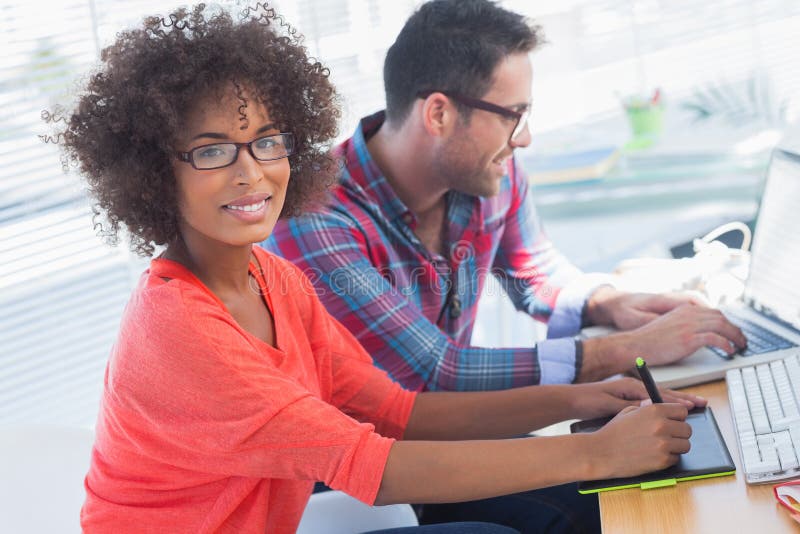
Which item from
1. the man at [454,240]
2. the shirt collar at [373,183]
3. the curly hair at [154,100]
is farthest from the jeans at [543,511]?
the curly hair at [154,100]

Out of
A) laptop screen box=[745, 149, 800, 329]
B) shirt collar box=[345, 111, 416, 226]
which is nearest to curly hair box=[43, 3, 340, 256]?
shirt collar box=[345, 111, 416, 226]

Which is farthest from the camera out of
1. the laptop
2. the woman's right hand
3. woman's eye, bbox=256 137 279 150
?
the laptop

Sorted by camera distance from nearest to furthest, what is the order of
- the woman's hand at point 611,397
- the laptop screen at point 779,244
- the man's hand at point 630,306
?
the woman's hand at point 611,397 → the laptop screen at point 779,244 → the man's hand at point 630,306

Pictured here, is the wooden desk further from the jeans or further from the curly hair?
the curly hair

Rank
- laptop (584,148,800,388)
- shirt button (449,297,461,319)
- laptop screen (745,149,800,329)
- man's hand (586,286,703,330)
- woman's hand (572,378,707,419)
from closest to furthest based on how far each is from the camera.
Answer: woman's hand (572,378,707,419) → laptop (584,148,800,388) → laptop screen (745,149,800,329) → man's hand (586,286,703,330) → shirt button (449,297,461,319)

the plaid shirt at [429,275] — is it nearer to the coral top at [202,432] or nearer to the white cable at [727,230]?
the white cable at [727,230]

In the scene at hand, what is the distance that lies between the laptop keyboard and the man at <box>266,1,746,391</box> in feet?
0.08

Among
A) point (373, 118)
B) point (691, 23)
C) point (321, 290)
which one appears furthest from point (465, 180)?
point (691, 23)

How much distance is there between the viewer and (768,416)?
1.14 meters

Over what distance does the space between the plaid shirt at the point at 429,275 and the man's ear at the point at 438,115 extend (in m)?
0.13

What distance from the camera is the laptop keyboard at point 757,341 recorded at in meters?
1.41

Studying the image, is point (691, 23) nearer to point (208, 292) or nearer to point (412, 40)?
point (412, 40)

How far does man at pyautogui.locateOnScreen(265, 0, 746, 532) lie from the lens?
1466 millimetres

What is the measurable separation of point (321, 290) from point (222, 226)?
0.41 meters
